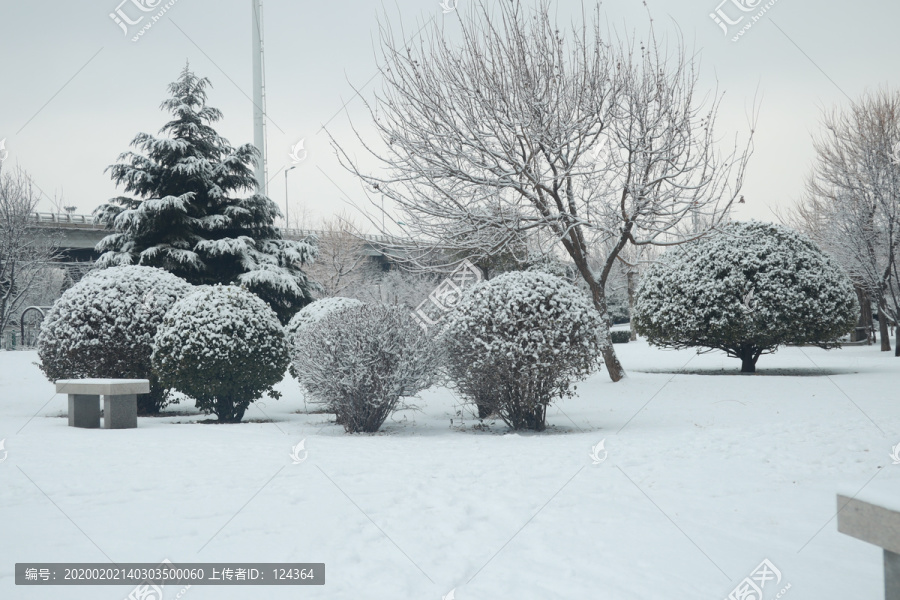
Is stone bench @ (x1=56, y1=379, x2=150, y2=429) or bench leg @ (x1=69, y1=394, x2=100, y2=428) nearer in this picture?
Result: stone bench @ (x1=56, y1=379, x2=150, y2=429)

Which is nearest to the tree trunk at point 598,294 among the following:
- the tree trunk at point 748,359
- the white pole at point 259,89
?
the tree trunk at point 748,359

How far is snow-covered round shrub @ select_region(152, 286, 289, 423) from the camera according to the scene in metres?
8.91

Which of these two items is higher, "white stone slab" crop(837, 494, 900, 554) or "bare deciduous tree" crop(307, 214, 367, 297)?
"bare deciduous tree" crop(307, 214, 367, 297)

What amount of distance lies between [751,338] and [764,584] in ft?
34.4

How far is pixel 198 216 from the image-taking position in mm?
19547

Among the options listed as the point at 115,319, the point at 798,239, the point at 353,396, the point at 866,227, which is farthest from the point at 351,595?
the point at 866,227

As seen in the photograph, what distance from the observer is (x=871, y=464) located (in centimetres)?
584

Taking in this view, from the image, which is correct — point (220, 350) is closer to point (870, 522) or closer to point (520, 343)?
point (520, 343)

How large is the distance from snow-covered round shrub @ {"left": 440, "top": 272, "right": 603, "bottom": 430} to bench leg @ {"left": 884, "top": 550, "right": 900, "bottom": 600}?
5337 mm

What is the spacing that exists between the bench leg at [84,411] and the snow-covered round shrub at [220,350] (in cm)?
91

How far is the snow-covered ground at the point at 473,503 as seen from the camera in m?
3.49

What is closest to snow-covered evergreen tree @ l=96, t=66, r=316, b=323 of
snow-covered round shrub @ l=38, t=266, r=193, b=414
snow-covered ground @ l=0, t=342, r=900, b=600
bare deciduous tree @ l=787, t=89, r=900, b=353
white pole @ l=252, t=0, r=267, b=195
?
white pole @ l=252, t=0, r=267, b=195

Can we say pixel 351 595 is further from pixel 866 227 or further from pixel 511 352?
pixel 866 227

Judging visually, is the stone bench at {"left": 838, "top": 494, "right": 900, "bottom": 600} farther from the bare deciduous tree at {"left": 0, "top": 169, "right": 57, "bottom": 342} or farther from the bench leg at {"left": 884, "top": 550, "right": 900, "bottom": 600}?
the bare deciduous tree at {"left": 0, "top": 169, "right": 57, "bottom": 342}
